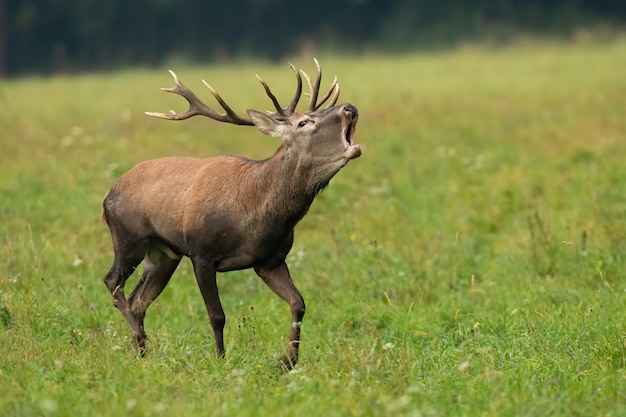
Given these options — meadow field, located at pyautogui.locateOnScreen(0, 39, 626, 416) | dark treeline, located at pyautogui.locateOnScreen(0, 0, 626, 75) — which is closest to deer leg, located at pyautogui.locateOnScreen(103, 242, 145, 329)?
meadow field, located at pyautogui.locateOnScreen(0, 39, 626, 416)

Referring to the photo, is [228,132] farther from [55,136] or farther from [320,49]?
[320,49]

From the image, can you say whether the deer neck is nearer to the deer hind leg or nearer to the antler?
the antler

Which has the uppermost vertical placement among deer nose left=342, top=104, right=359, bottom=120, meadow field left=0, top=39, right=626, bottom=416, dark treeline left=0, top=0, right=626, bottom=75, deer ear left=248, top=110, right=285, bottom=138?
deer nose left=342, top=104, right=359, bottom=120

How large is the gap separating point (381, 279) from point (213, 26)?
34714mm

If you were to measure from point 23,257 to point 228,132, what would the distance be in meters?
8.14

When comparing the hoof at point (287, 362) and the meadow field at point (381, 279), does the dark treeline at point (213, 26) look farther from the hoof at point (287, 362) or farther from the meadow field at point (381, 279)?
the hoof at point (287, 362)

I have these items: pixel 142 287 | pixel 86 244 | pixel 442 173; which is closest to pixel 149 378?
pixel 142 287

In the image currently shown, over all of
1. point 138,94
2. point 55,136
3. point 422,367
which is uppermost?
point 422,367

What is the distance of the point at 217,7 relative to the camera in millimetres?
42688

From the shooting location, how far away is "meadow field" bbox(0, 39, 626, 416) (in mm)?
5605

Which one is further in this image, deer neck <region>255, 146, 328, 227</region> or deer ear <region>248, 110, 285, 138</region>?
deer ear <region>248, 110, 285, 138</region>

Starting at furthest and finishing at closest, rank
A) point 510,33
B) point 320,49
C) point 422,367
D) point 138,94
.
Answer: point 320,49 → point 510,33 → point 138,94 → point 422,367

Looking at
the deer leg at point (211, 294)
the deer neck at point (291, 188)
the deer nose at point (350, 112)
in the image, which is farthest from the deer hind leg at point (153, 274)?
the deer nose at point (350, 112)

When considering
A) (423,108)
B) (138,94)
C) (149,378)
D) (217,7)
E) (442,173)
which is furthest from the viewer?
(217,7)
